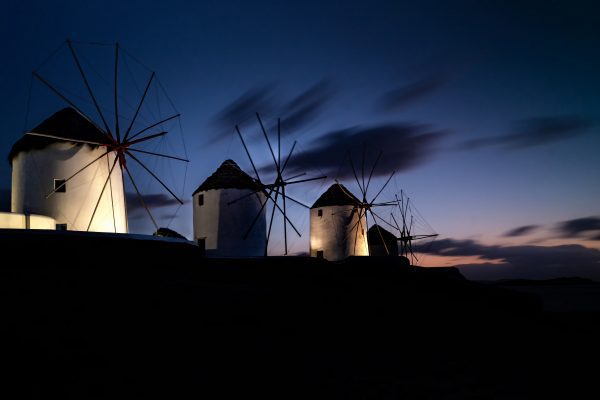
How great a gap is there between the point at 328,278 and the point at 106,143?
9.76m

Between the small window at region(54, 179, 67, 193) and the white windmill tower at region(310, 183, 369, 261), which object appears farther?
the white windmill tower at region(310, 183, 369, 261)

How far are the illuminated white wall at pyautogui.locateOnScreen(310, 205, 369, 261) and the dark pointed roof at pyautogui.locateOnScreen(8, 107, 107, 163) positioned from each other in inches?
735

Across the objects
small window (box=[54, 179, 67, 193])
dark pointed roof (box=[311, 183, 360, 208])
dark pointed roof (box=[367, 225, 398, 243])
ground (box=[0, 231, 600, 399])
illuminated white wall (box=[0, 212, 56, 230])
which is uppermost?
dark pointed roof (box=[311, 183, 360, 208])

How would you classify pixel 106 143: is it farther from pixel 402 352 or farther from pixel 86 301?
pixel 402 352

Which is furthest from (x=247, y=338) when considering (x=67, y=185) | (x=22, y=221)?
(x=67, y=185)

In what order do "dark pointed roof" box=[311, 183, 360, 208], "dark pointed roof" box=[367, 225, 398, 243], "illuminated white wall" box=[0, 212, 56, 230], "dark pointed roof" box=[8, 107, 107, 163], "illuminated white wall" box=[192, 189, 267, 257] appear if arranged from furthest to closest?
1. "dark pointed roof" box=[367, 225, 398, 243]
2. "dark pointed roof" box=[311, 183, 360, 208]
3. "illuminated white wall" box=[192, 189, 267, 257]
4. "dark pointed roof" box=[8, 107, 107, 163]
5. "illuminated white wall" box=[0, 212, 56, 230]

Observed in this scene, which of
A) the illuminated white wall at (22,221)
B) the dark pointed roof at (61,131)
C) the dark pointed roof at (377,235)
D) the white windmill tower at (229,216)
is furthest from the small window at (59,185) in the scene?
the dark pointed roof at (377,235)

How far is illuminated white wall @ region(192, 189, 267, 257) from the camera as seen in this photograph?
2125 centimetres

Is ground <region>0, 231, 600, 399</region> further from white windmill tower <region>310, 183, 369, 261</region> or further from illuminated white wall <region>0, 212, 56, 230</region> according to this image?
white windmill tower <region>310, 183, 369, 261</region>

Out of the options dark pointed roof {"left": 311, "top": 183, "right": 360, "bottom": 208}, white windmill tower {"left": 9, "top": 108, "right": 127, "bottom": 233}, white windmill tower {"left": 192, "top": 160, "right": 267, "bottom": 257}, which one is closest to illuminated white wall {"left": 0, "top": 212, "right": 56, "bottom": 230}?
white windmill tower {"left": 9, "top": 108, "right": 127, "bottom": 233}

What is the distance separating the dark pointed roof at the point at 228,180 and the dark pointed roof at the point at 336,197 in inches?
373

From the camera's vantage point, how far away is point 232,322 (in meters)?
6.31

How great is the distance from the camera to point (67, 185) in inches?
545

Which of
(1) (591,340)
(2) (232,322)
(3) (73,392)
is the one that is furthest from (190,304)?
(1) (591,340)
